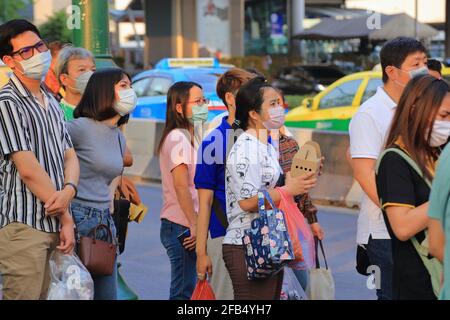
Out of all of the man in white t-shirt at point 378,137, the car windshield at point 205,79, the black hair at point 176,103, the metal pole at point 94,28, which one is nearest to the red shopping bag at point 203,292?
the man in white t-shirt at point 378,137

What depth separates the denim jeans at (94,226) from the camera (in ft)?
16.4

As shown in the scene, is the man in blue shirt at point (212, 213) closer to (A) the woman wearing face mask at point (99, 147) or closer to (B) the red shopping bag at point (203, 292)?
(B) the red shopping bag at point (203, 292)

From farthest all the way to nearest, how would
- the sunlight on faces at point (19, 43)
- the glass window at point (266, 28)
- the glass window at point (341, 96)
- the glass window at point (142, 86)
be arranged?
1. the glass window at point (266, 28)
2. the glass window at point (142, 86)
3. the glass window at point (341, 96)
4. the sunlight on faces at point (19, 43)

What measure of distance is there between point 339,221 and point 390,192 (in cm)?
744

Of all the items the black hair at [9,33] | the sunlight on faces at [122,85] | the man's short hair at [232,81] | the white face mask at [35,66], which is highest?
the black hair at [9,33]

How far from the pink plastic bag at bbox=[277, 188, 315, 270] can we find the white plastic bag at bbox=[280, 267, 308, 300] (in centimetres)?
19

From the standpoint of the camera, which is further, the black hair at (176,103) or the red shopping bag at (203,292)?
the black hair at (176,103)

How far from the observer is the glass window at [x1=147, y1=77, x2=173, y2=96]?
63.4 feet

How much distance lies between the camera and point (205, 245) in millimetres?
5207

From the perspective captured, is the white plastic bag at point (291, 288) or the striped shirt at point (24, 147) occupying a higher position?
the striped shirt at point (24, 147)

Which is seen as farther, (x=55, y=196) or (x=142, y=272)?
(x=142, y=272)

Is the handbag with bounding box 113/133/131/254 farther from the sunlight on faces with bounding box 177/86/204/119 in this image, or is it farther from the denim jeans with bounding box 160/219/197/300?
the sunlight on faces with bounding box 177/86/204/119
